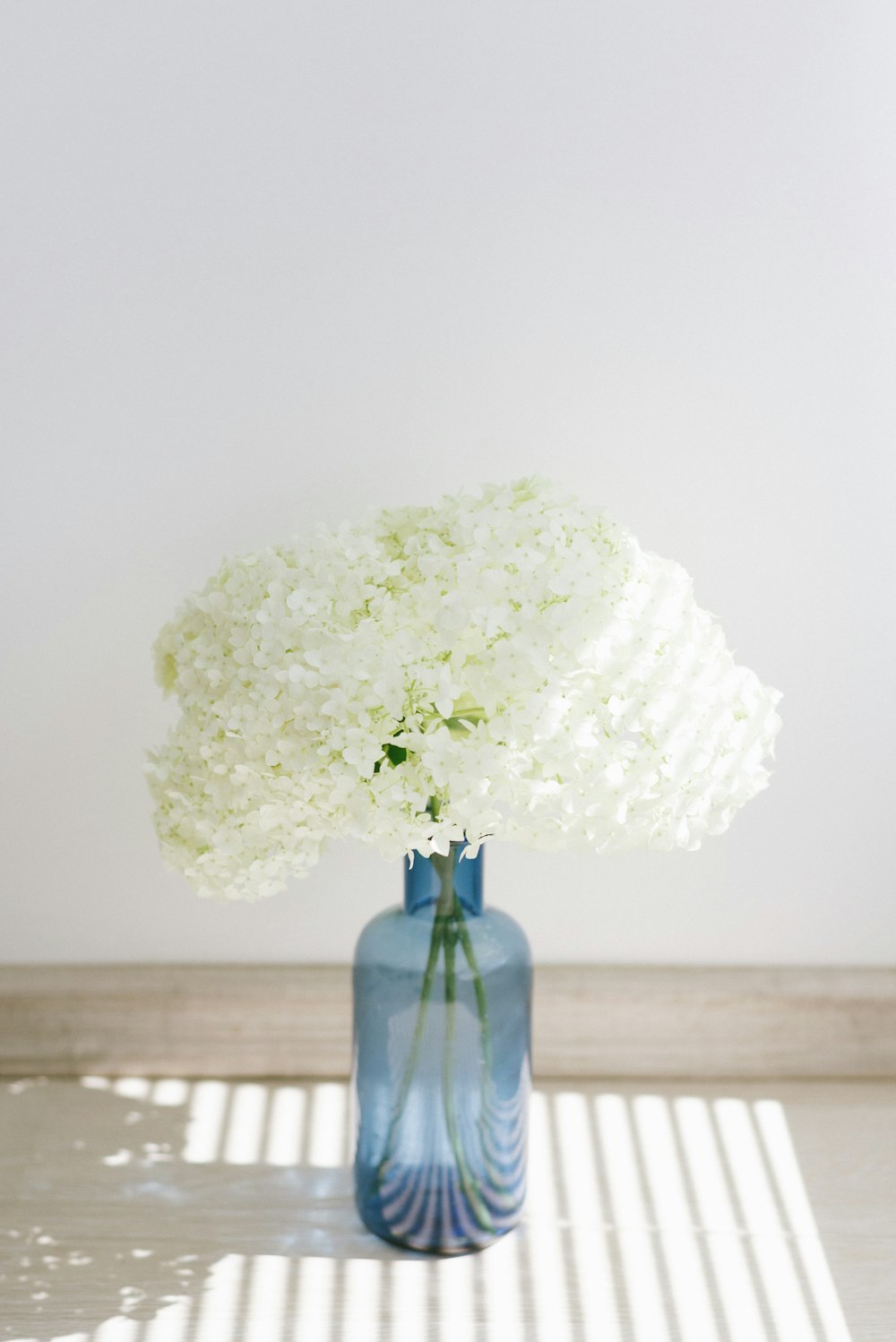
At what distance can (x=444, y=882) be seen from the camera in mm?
902

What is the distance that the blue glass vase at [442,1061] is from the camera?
90 centimetres

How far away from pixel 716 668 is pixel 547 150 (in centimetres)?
52

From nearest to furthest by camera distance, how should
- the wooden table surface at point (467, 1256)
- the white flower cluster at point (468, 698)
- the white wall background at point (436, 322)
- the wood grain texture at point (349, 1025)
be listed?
the white flower cluster at point (468, 698) < the wooden table surface at point (467, 1256) < the white wall background at point (436, 322) < the wood grain texture at point (349, 1025)

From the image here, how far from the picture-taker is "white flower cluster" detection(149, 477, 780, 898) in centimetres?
73

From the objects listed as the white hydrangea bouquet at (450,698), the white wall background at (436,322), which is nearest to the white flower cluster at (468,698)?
the white hydrangea bouquet at (450,698)

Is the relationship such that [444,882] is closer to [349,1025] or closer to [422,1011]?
[422,1011]

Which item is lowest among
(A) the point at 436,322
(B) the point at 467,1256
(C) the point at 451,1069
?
(B) the point at 467,1256

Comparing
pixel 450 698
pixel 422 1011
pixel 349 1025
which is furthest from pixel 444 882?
pixel 349 1025

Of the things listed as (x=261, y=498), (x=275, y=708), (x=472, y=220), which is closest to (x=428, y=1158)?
(x=275, y=708)

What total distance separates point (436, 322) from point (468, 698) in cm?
44

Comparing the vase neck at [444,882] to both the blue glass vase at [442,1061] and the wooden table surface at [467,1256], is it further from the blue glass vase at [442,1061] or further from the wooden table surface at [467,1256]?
the wooden table surface at [467,1256]

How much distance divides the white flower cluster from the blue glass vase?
133 millimetres

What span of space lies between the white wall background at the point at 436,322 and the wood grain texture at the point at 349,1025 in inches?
4.1

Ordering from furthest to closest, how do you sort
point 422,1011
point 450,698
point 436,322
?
point 436,322 → point 422,1011 → point 450,698
